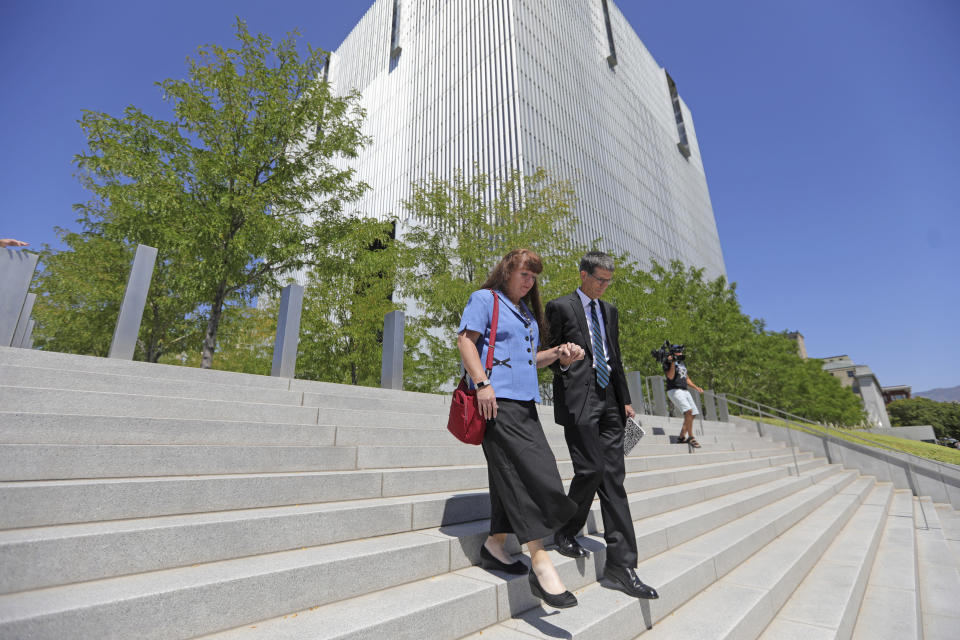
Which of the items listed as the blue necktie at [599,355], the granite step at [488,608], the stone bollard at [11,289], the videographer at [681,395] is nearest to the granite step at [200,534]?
the granite step at [488,608]

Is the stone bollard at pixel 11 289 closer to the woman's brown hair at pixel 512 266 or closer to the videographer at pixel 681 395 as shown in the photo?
the woman's brown hair at pixel 512 266

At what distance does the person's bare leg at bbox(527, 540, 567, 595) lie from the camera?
208 cm

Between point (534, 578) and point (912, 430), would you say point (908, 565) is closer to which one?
point (534, 578)

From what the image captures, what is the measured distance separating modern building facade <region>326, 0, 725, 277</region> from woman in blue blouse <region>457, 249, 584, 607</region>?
2637 centimetres

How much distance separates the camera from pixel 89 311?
12344 millimetres

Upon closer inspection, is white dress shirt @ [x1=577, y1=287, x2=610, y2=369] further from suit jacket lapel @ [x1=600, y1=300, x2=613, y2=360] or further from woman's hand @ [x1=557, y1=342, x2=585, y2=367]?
woman's hand @ [x1=557, y1=342, x2=585, y2=367]

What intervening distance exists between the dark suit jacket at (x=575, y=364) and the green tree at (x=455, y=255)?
31.5 feet

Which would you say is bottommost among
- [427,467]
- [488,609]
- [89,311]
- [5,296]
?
[488,609]

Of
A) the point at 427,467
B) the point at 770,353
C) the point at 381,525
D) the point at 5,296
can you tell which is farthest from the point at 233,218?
the point at 770,353

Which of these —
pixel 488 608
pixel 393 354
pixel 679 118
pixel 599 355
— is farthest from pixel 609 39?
pixel 488 608

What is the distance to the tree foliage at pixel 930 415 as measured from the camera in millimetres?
68000

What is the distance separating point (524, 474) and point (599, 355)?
108cm

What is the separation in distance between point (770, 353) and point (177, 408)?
28532mm

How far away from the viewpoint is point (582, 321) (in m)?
2.99
